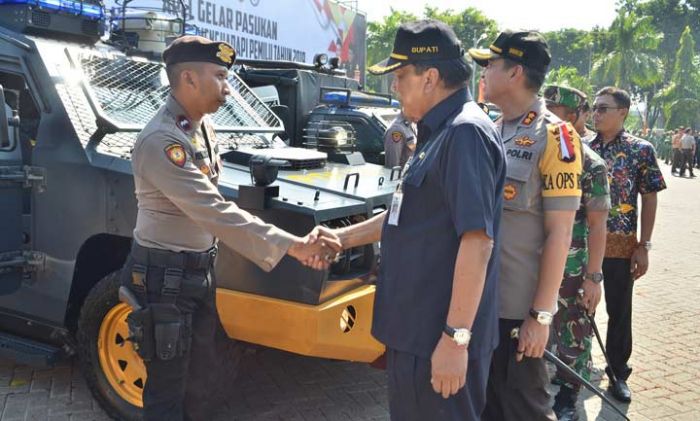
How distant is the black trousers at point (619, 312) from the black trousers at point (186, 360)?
2.59m

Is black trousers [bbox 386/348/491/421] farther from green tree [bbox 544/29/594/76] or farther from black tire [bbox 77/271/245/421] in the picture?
green tree [bbox 544/29/594/76]

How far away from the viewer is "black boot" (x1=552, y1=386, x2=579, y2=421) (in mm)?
3656

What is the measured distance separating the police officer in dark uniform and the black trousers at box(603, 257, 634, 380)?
2290 mm

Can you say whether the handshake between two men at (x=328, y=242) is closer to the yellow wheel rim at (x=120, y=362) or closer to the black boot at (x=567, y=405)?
the yellow wheel rim at (x=120, y=362)

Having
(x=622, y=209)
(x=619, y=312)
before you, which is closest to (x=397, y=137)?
(x=622, y=209)

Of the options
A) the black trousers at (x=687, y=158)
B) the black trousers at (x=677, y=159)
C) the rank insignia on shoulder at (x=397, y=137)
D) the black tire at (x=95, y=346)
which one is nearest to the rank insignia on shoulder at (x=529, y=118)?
the black tire at (x=95, y=346)

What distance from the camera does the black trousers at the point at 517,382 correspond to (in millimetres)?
2531

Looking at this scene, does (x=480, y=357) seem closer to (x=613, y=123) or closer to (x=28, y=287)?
(x=613, y=123)

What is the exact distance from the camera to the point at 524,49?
245cm

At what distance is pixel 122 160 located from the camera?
11.0ft

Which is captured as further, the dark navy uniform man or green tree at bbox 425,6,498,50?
green tree at bbox 425,6,498,50

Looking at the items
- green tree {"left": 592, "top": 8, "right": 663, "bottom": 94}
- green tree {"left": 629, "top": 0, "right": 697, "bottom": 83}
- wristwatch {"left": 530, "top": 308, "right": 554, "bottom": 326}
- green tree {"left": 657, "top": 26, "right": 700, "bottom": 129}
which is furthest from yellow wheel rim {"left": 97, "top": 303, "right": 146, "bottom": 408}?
green tree {"left": 629, "top": 0, "right": 697, "bottom": 83}

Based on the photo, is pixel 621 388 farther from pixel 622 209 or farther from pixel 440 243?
pixel 440 243

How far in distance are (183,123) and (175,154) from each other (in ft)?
0.66
